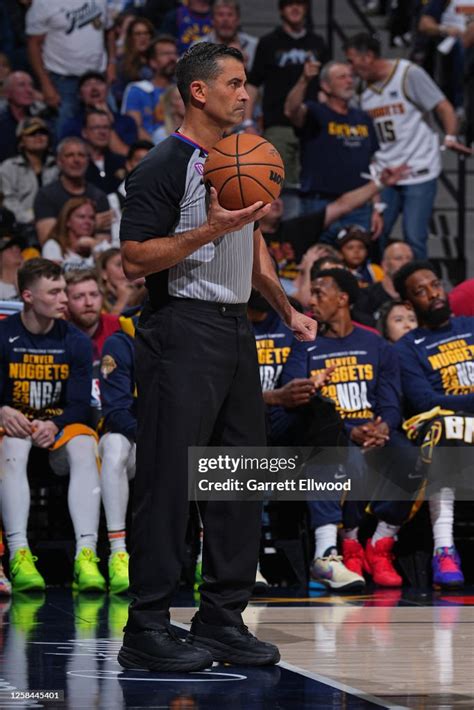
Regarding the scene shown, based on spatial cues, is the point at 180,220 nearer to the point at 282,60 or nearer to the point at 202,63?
the point at 202,63

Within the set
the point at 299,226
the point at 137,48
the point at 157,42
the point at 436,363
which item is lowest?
the point at 436,363

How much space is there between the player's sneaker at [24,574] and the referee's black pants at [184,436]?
2384mm

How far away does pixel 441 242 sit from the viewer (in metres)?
12.6

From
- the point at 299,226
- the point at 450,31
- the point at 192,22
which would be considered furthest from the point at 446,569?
the point at 192,22

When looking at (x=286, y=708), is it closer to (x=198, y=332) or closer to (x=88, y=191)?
(x=198, y=332)

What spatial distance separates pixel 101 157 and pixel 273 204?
85.5 inches

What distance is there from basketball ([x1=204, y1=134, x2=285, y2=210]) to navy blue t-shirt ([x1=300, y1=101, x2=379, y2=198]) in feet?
21.5

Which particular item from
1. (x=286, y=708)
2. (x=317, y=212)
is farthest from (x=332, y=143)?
(x=286, y=708)

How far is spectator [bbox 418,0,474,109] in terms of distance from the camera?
13.5 meters

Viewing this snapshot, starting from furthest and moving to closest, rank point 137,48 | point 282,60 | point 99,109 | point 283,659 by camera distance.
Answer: point 137,48
point 282,60
point 99,109
point 283,659

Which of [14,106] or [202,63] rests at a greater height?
[14,106]

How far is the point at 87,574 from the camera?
7297mm

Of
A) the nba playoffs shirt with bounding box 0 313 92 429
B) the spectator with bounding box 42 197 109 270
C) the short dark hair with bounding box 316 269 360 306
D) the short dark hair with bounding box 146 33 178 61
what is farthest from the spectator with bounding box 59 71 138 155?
the nba playoffs shirt with bounding box 0 313 92 429

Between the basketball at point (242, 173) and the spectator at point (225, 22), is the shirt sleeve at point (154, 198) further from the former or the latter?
the spectator at point (225, 22)
